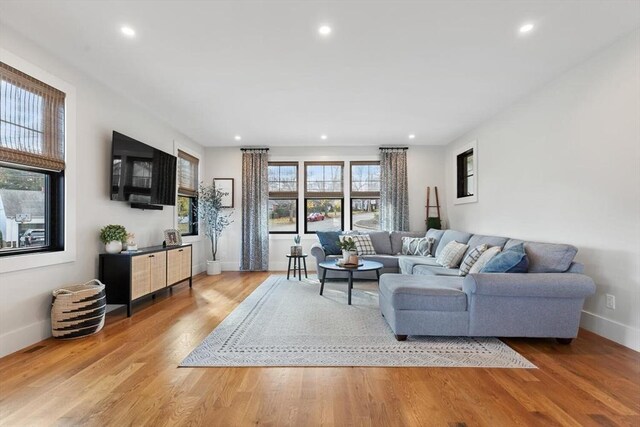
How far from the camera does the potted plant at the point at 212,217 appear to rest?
6.18 metres

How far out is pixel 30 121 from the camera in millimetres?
2744

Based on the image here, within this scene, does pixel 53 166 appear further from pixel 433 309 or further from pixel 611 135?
pixel 611 135

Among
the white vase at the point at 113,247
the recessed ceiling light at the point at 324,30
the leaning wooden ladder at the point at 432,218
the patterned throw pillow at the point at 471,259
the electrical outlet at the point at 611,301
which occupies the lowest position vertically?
the electrical outlet at the point at 611,301

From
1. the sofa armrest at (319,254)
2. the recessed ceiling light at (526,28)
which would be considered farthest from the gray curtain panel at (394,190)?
the recessed ceiling light at (526,28)

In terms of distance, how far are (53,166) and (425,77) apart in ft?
12.6

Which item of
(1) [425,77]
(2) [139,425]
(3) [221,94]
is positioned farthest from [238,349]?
(1) [425,77]

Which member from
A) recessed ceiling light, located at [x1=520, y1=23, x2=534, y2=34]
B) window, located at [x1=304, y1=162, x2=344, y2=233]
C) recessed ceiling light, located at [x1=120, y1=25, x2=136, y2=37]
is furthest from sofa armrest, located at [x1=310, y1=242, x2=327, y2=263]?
recessed ceiling light, located at [x1=520, y1=23, x2=534, y2=34]

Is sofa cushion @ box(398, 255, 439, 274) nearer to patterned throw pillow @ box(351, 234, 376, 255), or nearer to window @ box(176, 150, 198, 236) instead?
patterned throw pillow @ box(351, 234, 376, 255)

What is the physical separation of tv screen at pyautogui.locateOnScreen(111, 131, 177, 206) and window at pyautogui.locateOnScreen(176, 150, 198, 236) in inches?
30.4

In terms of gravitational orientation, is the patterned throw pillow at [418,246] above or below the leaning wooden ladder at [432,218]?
below

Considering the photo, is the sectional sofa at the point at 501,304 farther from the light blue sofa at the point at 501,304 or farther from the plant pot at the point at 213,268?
the plant pot at the point at 213,268

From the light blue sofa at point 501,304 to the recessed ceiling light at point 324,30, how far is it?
2.28m

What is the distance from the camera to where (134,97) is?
13.3 feet

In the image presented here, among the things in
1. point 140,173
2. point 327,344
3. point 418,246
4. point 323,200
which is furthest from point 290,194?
point 327,344
